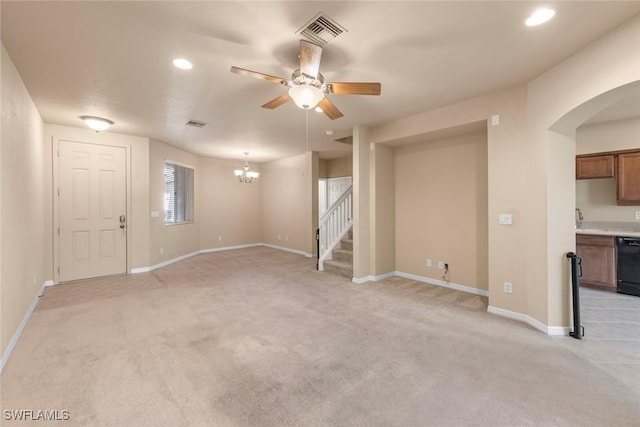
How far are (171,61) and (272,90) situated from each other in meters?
1.10

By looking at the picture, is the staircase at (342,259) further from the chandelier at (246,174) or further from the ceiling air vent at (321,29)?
the ceiling air vent at (321,29)

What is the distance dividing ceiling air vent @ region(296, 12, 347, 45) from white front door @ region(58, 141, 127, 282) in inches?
194

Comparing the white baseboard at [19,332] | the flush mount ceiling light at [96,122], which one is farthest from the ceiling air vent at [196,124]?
the white baseboard at [19,332]

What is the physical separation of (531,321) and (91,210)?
23.3 feet

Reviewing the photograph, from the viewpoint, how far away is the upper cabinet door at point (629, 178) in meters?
4.09

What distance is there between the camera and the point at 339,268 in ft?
16.8

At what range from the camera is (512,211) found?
126 inches

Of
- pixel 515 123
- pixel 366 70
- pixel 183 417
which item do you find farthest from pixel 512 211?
pixel 183 417

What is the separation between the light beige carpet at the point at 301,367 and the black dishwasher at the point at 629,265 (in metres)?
2.31

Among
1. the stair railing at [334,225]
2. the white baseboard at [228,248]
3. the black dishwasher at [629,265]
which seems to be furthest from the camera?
the white baseboard at [228,248]

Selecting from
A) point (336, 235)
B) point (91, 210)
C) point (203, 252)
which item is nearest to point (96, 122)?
point (91, 210)

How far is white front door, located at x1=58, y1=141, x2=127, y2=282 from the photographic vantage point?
4.66m

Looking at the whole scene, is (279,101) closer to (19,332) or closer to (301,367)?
(301,367)

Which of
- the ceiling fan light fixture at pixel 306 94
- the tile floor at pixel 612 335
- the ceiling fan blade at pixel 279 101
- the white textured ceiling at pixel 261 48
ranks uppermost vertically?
the white textured ceiling at pixel 261 48
